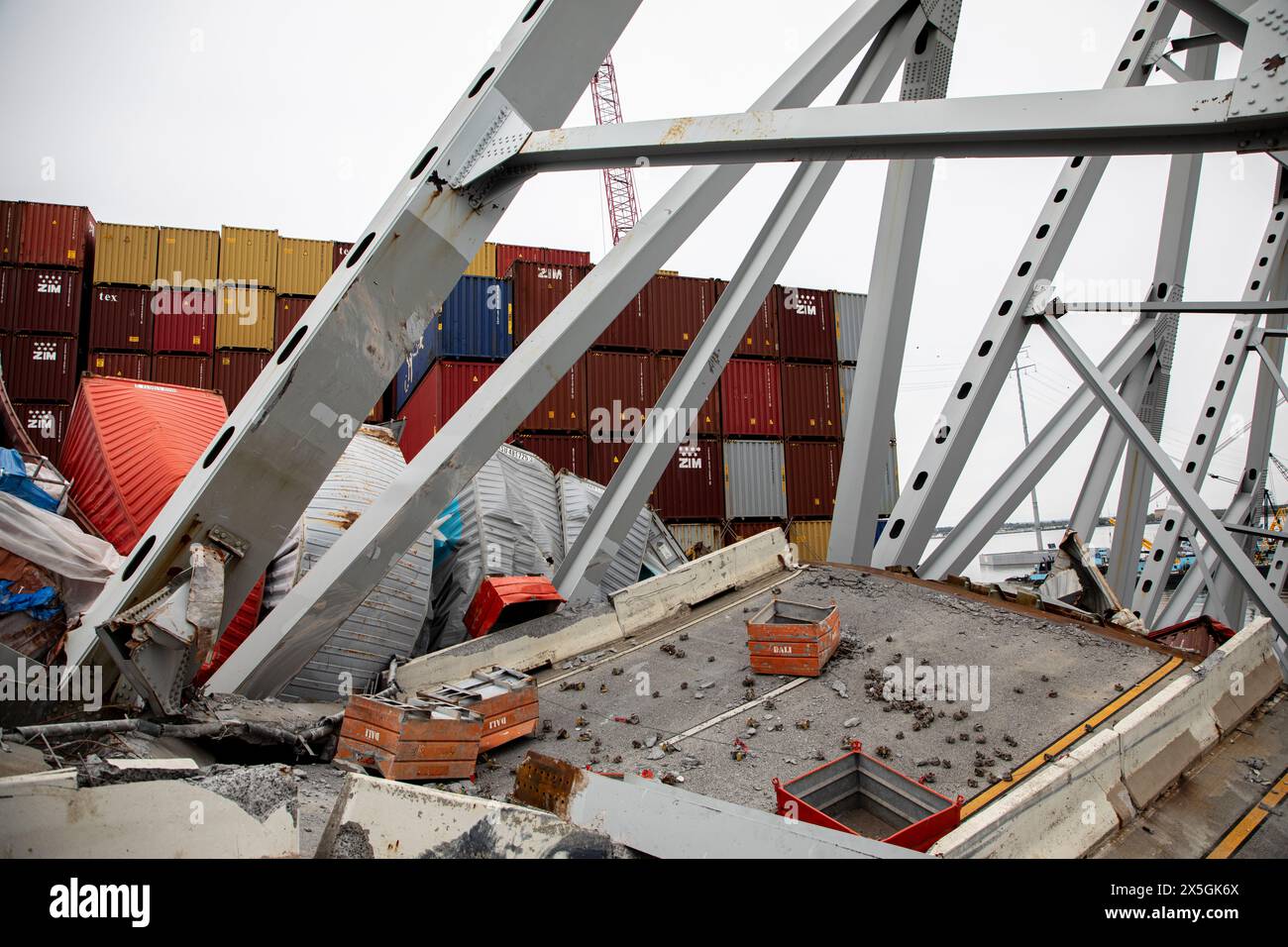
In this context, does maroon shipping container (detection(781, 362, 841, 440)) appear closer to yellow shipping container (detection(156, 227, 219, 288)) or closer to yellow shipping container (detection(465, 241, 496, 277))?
yellow shipping container (detection(465, 241, 496, 277))

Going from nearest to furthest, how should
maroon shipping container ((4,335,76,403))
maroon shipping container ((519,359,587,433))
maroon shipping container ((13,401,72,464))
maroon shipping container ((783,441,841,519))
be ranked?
1. maroon shipping container ((13,401,72,464))
2. maroon shipping container ((4,335,76,403))
3. maroon shipping container ((519,359,587,433))
4. maroon shipping container ((783,441,841,519))

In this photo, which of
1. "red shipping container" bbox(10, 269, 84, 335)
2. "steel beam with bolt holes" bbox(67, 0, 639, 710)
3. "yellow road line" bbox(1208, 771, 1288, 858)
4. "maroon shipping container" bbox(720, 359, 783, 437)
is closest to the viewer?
"yellow road line" bbox(1208, 771, 1288, 858)

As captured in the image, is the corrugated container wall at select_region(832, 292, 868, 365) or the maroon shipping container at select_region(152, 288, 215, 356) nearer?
the maroon shipping container at select_region(152, 288, 215, 356)

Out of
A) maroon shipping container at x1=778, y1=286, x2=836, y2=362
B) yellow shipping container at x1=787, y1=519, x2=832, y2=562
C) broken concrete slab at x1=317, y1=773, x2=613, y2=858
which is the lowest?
yellow shipping container at x1=787, y1=519, x2=832, y2=562

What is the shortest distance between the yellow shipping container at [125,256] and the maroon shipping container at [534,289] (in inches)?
394

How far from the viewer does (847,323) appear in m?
25.2

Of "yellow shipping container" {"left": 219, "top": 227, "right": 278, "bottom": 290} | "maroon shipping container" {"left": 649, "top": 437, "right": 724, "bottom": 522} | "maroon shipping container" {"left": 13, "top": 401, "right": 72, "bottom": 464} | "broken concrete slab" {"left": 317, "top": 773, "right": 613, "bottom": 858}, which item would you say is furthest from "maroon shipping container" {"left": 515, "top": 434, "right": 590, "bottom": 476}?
"broken concrete slab" {"left": 317, "top": 773, "right": 613, "bottom": 858}

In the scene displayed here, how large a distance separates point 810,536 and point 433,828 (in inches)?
822

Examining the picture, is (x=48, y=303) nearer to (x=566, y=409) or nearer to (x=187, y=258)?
(x=187, y=258)

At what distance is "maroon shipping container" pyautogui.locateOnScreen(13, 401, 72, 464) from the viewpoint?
18984 mm

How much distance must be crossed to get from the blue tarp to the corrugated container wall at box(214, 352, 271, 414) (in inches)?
535

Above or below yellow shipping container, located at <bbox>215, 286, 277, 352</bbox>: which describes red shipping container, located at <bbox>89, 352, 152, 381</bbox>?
below

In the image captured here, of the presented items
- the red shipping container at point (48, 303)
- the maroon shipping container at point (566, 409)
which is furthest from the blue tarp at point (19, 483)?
the red shipping container at point (48, 303)
